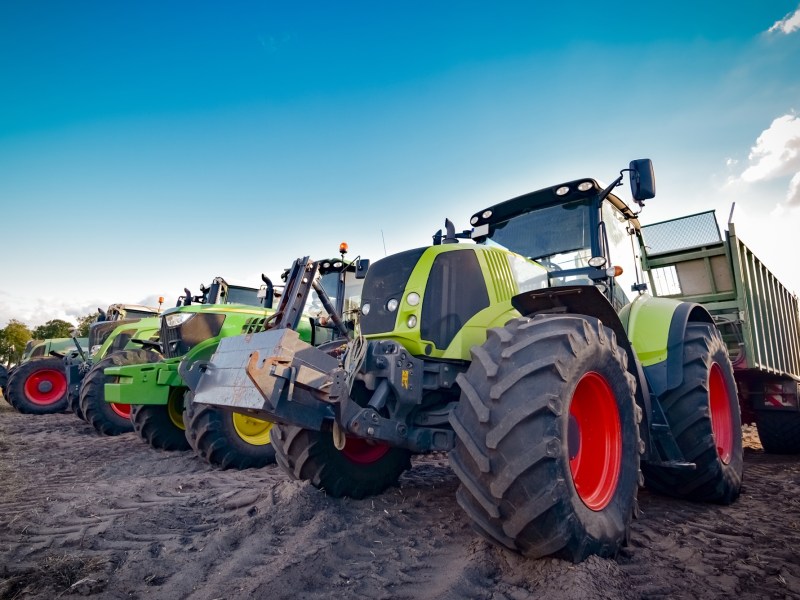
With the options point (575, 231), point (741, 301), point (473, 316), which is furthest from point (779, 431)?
point (473, 316)

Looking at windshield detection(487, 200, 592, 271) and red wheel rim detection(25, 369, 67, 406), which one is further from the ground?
windshield detection(487, 200, 592, 271)

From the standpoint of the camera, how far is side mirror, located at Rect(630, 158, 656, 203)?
3.77m

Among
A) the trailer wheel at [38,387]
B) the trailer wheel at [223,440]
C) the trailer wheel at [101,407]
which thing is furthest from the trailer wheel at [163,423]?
the trailer wheel at [38,387]

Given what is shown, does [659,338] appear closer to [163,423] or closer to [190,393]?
[190,393]

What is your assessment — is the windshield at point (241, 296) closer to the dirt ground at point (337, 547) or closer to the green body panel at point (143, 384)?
the green body panel at point (143, 384)

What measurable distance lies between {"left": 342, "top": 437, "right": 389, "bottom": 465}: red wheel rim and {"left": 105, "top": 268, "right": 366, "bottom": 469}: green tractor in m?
1.86

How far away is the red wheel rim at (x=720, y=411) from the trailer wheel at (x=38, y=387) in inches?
511

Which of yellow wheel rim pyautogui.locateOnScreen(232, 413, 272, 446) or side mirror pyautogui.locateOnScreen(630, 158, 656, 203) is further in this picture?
yellow wheel rim pyautogui.locateOnScreen(232, 413, 272, 446)

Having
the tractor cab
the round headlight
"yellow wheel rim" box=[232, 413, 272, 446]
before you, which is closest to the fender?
the tractor cab

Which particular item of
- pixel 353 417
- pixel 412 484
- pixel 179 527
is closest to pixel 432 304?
pixel 353 417

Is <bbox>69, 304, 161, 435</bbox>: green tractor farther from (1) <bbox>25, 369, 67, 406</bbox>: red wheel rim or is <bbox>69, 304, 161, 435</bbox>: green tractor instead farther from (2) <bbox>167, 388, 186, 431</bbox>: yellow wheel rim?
(1) <bbox>25, 369, 67, 406</bbox>: red wheel rim

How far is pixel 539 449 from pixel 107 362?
301 inches

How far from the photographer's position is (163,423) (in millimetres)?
6359

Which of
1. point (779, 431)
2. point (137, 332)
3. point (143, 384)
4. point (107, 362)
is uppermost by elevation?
point (137, 332)
